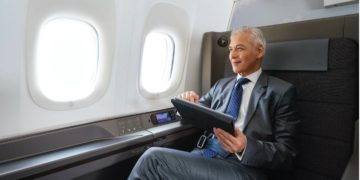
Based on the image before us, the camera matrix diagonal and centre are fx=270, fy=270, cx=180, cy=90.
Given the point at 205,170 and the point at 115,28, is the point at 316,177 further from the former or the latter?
the point at 115,28

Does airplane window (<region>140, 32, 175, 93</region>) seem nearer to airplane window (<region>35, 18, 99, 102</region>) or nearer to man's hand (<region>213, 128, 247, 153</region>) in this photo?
airplane window (<region>35, 18, 99, 102</region>)

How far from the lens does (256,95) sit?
64.0 inches

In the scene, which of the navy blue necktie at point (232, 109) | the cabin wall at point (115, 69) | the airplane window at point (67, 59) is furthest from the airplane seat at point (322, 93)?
the airplane window at point (67, 59)

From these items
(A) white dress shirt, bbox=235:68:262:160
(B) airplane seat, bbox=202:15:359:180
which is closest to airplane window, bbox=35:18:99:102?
(A) white dress shirt, bbox=235:68:262:160

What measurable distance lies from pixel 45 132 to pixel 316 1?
217cm

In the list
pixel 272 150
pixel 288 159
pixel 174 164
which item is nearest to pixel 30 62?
pixel 174 164

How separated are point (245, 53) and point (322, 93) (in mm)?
510

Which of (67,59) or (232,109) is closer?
(232,109)

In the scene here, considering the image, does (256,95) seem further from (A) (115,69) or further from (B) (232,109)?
(A) (115,69)

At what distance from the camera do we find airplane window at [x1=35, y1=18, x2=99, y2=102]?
5.31 feet

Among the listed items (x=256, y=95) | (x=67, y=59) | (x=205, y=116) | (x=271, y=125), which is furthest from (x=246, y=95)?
(x=67, y=59)

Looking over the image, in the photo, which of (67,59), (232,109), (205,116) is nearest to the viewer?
(205,116)

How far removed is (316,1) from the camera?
213 cm

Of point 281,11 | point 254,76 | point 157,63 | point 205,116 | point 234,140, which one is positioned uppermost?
point 281,11
